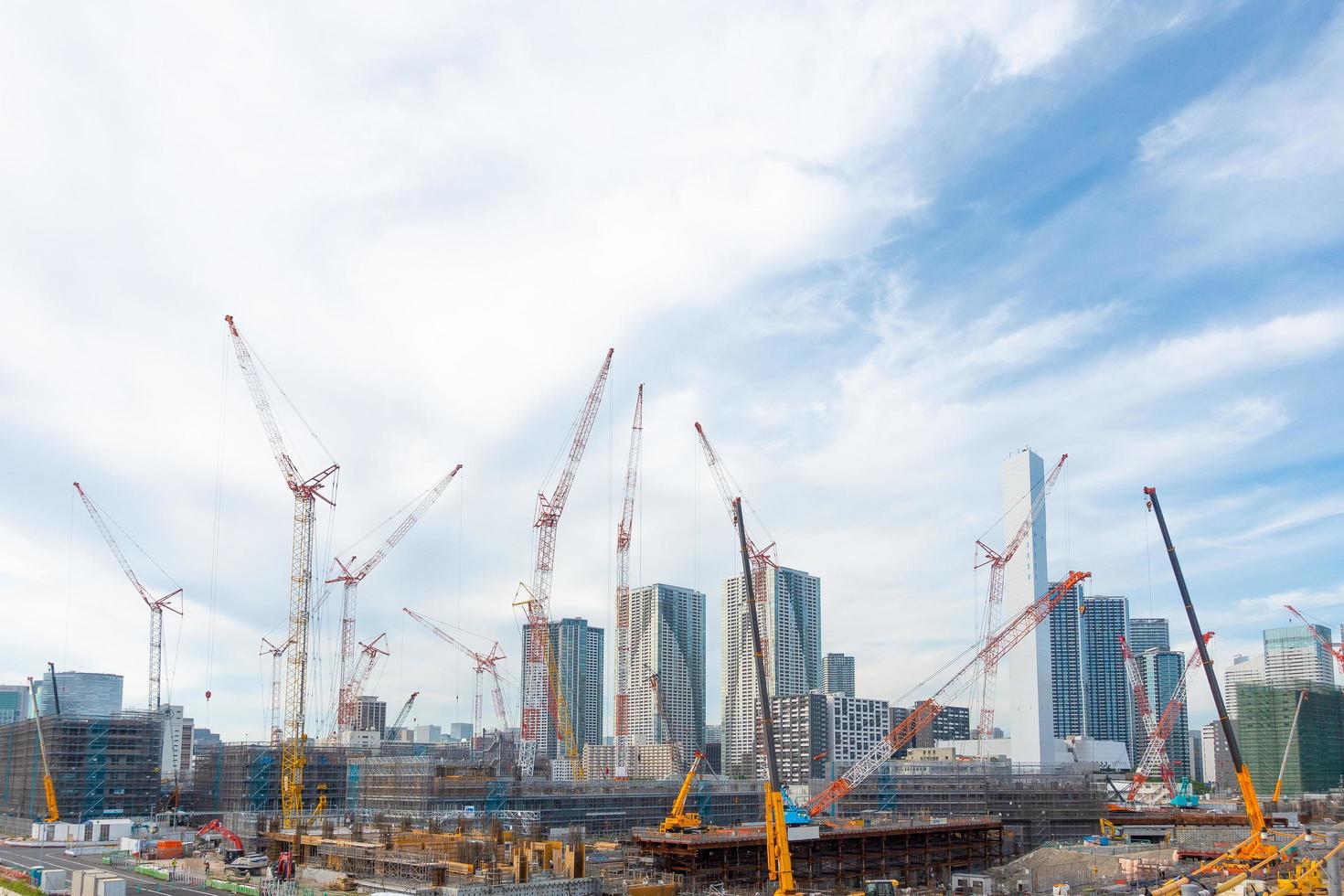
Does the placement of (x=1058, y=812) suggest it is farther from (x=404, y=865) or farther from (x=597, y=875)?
(x=404, y=865)

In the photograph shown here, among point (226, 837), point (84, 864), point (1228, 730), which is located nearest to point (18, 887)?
point (84, 864)

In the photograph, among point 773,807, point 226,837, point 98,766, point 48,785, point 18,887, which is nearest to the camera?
point 18,887

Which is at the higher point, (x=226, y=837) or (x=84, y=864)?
(x=84, y=864)

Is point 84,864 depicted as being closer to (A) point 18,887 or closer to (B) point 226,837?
(B) point 226,837

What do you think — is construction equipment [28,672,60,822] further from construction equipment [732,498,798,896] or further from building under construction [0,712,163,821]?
construction equipment [732,498,798,896]

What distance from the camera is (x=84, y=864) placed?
74500 mm

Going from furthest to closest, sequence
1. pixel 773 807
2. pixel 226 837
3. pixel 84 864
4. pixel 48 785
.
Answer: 1. pixel 48 785
2. pixel 226 837
3. pixel 84 864
4. pixel 773 807

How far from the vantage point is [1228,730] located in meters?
72.2

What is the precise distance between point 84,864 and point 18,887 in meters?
17.9

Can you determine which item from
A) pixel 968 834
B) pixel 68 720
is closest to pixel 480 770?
pixel 68 720

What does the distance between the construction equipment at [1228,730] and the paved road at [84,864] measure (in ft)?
202

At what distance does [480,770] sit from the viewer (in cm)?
11919

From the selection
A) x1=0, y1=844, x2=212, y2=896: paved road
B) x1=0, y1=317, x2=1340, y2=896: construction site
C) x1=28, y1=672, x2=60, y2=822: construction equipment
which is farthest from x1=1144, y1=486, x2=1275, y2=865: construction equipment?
x1=28, y1=672, x2=60, y2=822: construction equipment

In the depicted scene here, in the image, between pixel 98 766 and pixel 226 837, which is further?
pixel 98 766
